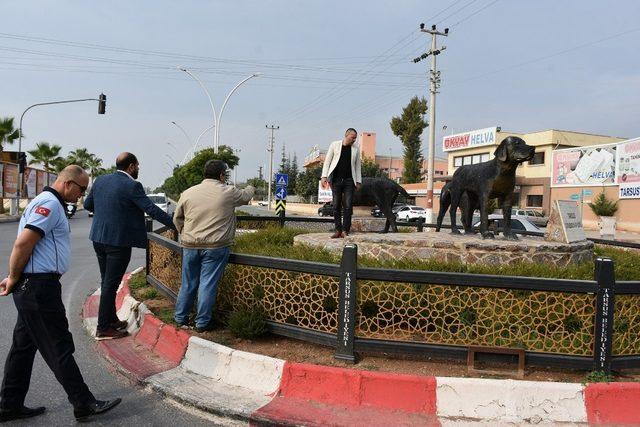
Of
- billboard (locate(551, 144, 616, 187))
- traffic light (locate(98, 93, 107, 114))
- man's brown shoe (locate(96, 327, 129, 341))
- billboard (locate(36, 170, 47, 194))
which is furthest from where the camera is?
billboard (locate(36, 170, 47, 194))

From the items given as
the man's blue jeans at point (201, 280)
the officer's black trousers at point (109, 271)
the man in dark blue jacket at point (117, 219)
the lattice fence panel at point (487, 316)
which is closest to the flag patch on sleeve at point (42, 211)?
the man's blue jeans at point (201, 280)

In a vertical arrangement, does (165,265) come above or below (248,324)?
above

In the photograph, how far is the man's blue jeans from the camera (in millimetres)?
4648

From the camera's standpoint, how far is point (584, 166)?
35.1 meters

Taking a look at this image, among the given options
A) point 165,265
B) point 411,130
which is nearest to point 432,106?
point 165,265

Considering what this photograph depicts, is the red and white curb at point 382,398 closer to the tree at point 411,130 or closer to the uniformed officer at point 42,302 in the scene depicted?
the uniformed officer at point 42,302

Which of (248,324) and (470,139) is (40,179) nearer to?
(470,139)

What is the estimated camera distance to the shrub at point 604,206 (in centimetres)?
3158

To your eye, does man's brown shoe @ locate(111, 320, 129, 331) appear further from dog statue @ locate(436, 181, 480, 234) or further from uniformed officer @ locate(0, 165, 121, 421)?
dog statue @ locate(436, 181, 480, 234)

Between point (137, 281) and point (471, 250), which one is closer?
point (471, 250)

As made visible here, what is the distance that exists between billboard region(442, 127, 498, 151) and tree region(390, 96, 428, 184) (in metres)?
5.39

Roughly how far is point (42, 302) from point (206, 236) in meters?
1.52

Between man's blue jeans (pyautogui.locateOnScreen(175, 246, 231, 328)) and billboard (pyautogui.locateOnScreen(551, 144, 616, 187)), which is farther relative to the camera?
billboard (pyautogui.locateOnScreen(551, 144, 616, 187))

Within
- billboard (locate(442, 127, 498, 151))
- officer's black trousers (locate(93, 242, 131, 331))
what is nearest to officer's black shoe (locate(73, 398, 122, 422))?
officer's black trousers (locate(93, 242, 131, 331))
